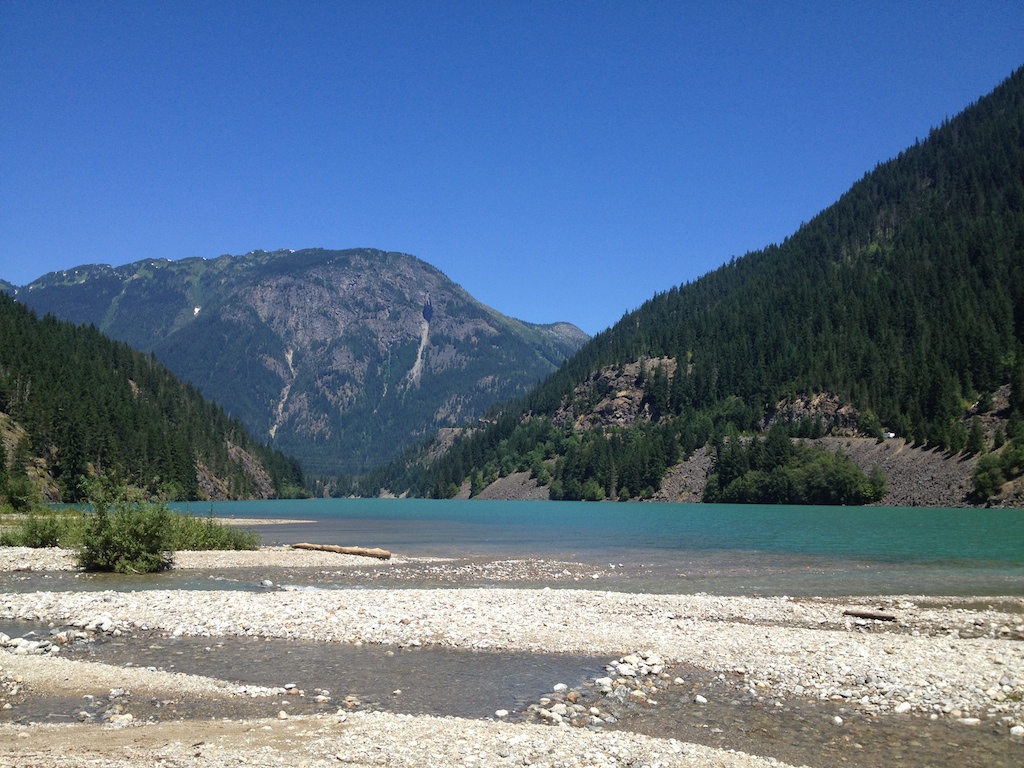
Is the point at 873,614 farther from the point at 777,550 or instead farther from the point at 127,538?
the point at 127,538

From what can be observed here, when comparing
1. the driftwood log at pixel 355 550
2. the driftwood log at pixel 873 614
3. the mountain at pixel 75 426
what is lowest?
the driftwood log at pixel 355 550

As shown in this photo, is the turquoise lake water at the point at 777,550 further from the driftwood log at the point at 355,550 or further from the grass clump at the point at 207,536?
the driftwood log at the point at 355,550

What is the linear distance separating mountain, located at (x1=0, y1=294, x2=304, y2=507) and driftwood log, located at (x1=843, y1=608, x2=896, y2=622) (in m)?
80.7

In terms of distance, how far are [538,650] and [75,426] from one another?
13020cm

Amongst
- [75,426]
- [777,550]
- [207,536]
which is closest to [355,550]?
[207,536]

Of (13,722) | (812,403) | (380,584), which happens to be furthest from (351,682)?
(812,403)

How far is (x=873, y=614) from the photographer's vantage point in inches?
977

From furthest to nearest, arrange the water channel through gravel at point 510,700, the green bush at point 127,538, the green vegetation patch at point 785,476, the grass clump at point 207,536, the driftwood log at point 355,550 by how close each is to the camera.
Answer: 1. the green vegetation patch at point 785,476
2. the driftwood log at point 355,550
3. the grass clump at point 207,536
4. the green bush at point 127,538
5. the water channel through gravel at point 510,700

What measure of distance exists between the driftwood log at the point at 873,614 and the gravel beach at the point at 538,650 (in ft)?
0.26

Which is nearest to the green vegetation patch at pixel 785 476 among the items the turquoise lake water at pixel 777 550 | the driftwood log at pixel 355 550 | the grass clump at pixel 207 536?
the turquoise lake water at pixel 777 550

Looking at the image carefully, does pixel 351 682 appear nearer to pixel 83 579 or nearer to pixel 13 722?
pixel 13 722

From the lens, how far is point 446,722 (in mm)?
13523

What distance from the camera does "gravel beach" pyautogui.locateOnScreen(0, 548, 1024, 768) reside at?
38.4 feet

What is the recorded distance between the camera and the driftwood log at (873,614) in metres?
24.5
